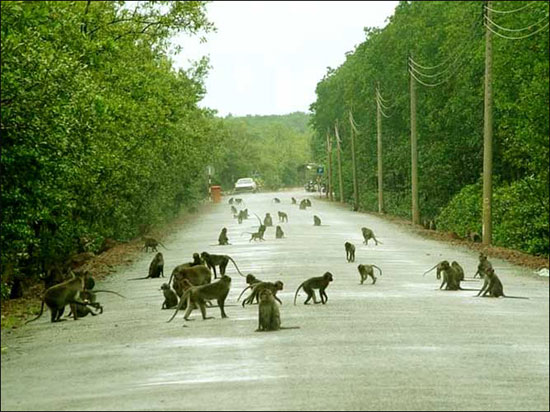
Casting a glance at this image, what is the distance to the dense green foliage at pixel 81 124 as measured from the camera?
774 inches

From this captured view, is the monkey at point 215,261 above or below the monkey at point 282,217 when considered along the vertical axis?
above

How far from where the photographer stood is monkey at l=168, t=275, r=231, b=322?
56.6 ft

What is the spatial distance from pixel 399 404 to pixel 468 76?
4668 cm

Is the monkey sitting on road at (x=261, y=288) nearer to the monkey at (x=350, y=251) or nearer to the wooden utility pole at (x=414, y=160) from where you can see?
the monkey at (x=350, y=251)

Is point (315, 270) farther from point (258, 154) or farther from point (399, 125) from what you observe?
point (258, 154)

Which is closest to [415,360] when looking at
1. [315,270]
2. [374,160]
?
[315,270]

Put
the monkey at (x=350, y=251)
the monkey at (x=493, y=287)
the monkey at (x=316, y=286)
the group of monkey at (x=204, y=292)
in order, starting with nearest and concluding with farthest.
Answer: the group of monkey at (x=204, y=292) < the monkey at (x=316, y=286) < the monkey at (x=493, y=287) < the monkey at (x=350, y=251)

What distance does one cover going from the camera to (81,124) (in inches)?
893

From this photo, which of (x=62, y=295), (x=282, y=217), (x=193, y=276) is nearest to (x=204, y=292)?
(x=193, y=276)

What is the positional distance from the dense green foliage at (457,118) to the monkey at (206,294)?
60.1ft

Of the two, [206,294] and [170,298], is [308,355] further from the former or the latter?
[170,298]

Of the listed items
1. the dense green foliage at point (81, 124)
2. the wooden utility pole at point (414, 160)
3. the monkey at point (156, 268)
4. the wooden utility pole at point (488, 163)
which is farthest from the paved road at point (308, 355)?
the wooden utility pole at point (414, 160)


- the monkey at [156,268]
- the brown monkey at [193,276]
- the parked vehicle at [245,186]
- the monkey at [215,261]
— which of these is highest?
the brown monkey at [193,276]

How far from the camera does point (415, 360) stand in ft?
42.6
